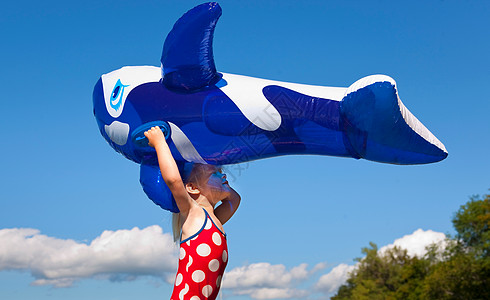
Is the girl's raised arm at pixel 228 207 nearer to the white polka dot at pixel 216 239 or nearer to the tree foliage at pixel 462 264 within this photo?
the white polka dot at pixel 216 239

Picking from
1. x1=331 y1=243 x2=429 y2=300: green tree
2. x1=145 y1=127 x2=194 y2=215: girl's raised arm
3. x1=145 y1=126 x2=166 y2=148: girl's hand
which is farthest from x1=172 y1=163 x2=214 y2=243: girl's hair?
x1=331 y1=243 x2=429 y2=300: green tree

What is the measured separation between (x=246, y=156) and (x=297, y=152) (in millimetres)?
396

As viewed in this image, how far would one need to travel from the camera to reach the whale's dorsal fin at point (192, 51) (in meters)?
4.31

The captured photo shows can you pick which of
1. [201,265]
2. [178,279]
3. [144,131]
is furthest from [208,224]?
[144,131]

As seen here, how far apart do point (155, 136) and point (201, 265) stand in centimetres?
100

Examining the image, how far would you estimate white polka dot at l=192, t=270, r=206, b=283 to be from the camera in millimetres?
4195

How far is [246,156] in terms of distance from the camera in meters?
4.58

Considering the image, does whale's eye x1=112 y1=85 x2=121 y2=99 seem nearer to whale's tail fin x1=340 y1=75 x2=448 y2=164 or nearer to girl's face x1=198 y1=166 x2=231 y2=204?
girl's face x1=198 y1=166 x2=231 y2=204

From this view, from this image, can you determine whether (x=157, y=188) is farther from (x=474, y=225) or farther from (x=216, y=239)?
(x=474, y=225)

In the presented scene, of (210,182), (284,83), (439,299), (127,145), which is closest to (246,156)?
(210,182)

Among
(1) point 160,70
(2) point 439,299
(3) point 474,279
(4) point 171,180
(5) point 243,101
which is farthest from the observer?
(2) point 439,299

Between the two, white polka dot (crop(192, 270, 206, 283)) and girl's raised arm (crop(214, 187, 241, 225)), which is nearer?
white polka dot (crop(192, 270, 206, 283))

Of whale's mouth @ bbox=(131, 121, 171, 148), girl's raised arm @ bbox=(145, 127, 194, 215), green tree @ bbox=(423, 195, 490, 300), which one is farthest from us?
green tree @ bbox=(423, 195, 490, 300)

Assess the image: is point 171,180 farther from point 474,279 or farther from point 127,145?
point 474,279
